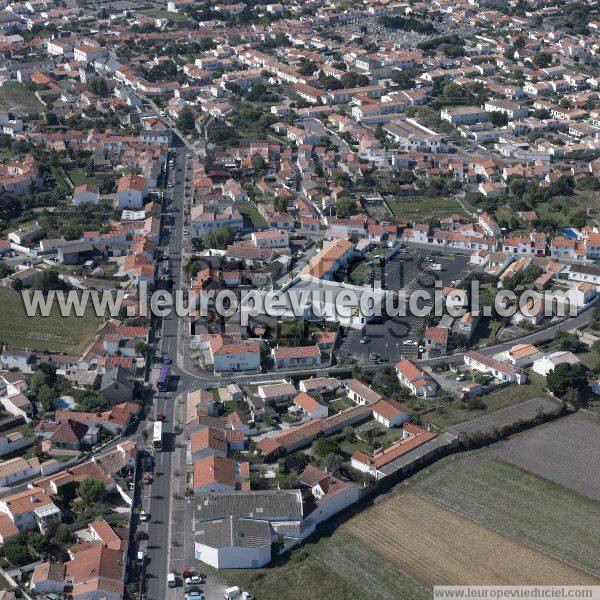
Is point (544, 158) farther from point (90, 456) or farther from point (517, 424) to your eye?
point (90, 456)

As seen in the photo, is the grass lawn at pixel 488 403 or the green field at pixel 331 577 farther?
the grass lawn at pixel 488 403

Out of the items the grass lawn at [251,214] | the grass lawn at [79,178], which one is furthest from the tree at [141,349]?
the grass lawn at [79,178]

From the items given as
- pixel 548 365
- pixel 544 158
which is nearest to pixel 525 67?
pixel 544 158

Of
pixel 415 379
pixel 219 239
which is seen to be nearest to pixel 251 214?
pixel 219 239

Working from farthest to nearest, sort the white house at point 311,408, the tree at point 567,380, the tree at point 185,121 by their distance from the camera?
the tree at point 185,121 < the tree at point 567,380 < the white house at point 311,408

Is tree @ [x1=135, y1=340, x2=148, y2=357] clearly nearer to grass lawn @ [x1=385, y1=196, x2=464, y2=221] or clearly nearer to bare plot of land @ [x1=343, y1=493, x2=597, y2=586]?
bare plot of land @ [x1=343, y1=493, x2=597, y2=586]

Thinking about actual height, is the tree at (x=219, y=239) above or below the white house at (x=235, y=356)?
above

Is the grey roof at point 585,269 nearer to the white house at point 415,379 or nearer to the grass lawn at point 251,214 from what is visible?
the white house at point 415,379
